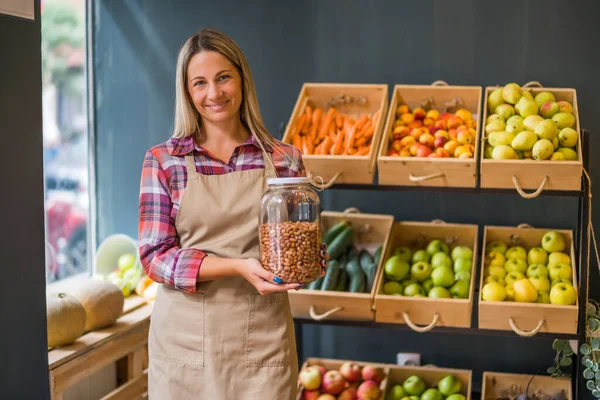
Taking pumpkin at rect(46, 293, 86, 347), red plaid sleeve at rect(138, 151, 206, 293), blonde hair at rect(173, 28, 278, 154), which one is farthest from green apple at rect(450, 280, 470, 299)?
pumpkin at rect(46, 293, 86, 347)

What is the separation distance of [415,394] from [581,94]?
146cm

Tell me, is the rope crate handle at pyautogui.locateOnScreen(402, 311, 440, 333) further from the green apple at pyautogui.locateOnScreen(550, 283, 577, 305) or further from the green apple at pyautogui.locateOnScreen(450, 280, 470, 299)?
the green apple at pyautogui.locateOnScreen(550, 283, 577, 305)

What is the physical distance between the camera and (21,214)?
2.25 metres

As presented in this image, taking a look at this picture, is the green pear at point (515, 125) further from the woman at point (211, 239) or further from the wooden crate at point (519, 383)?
→ the woman at point (211, 239)

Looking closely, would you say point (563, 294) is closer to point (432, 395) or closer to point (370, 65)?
point (432, 395)

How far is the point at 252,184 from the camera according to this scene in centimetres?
198

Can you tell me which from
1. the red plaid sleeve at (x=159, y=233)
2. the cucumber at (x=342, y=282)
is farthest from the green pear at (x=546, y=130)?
the red plaid sleeve at (x=159, y=233)

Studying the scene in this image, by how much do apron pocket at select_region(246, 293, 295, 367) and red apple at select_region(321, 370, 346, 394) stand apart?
3.56 feet

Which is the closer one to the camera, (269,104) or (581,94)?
(581,94)

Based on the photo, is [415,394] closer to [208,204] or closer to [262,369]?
[262,369]

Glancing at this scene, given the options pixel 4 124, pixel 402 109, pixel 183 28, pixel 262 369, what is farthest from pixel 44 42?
pixel 262 369

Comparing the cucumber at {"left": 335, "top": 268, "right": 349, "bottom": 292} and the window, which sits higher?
the window

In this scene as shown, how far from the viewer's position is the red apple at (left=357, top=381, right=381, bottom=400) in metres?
3.00

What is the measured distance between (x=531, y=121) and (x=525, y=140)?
130 millimetres
